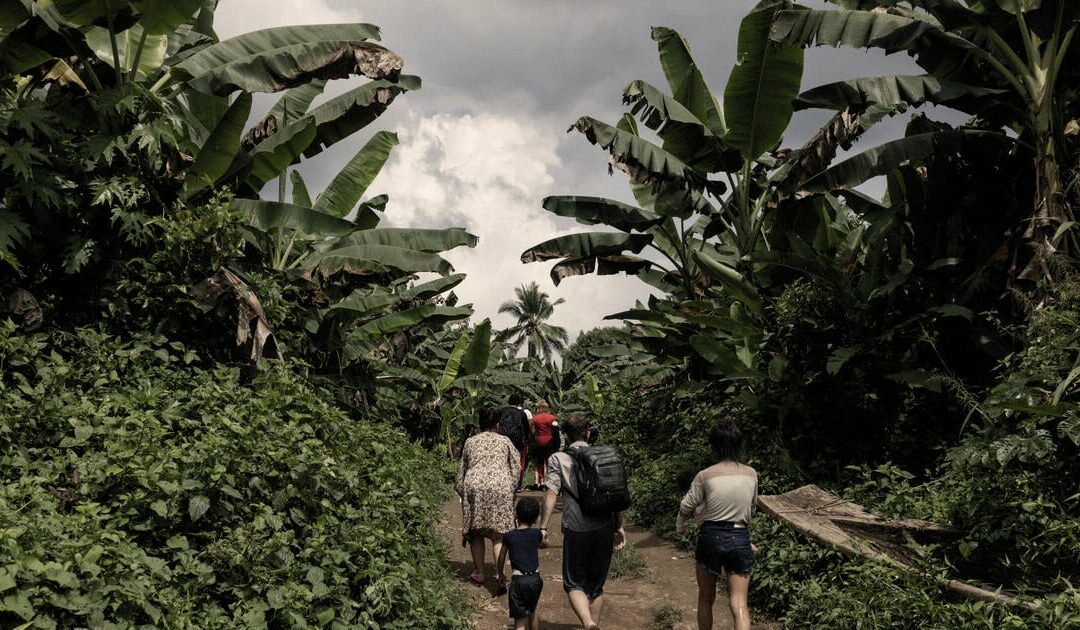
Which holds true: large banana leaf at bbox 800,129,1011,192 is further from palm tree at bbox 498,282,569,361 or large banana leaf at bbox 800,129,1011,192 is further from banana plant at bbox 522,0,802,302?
palm tree at bbox 498,282,569,361

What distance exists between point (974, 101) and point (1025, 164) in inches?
39.6

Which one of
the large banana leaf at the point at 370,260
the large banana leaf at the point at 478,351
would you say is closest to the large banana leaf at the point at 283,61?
the large banana leaf at the point at 370,260

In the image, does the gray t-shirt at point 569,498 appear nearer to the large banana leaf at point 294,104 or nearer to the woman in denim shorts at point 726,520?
the woman in denim shorts at point 726,520

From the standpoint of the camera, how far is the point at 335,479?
17.4ft

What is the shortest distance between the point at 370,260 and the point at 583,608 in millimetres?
5276

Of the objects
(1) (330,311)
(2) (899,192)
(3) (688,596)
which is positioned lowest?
(3) (688,596)

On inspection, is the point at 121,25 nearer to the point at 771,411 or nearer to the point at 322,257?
the point at 322,257

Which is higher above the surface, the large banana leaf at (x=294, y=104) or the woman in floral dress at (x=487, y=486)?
the large banana leaf at (x=294, y=104)

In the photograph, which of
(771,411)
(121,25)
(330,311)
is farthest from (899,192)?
(121,25)

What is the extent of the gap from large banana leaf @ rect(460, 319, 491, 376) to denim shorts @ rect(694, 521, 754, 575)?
28.2 ft

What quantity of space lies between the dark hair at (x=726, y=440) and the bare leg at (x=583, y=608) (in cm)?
135

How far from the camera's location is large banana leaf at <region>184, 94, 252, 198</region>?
756 cm

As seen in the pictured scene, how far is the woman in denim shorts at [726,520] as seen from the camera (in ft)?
15.8

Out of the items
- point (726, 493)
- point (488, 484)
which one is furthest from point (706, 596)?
point (488, 484)
